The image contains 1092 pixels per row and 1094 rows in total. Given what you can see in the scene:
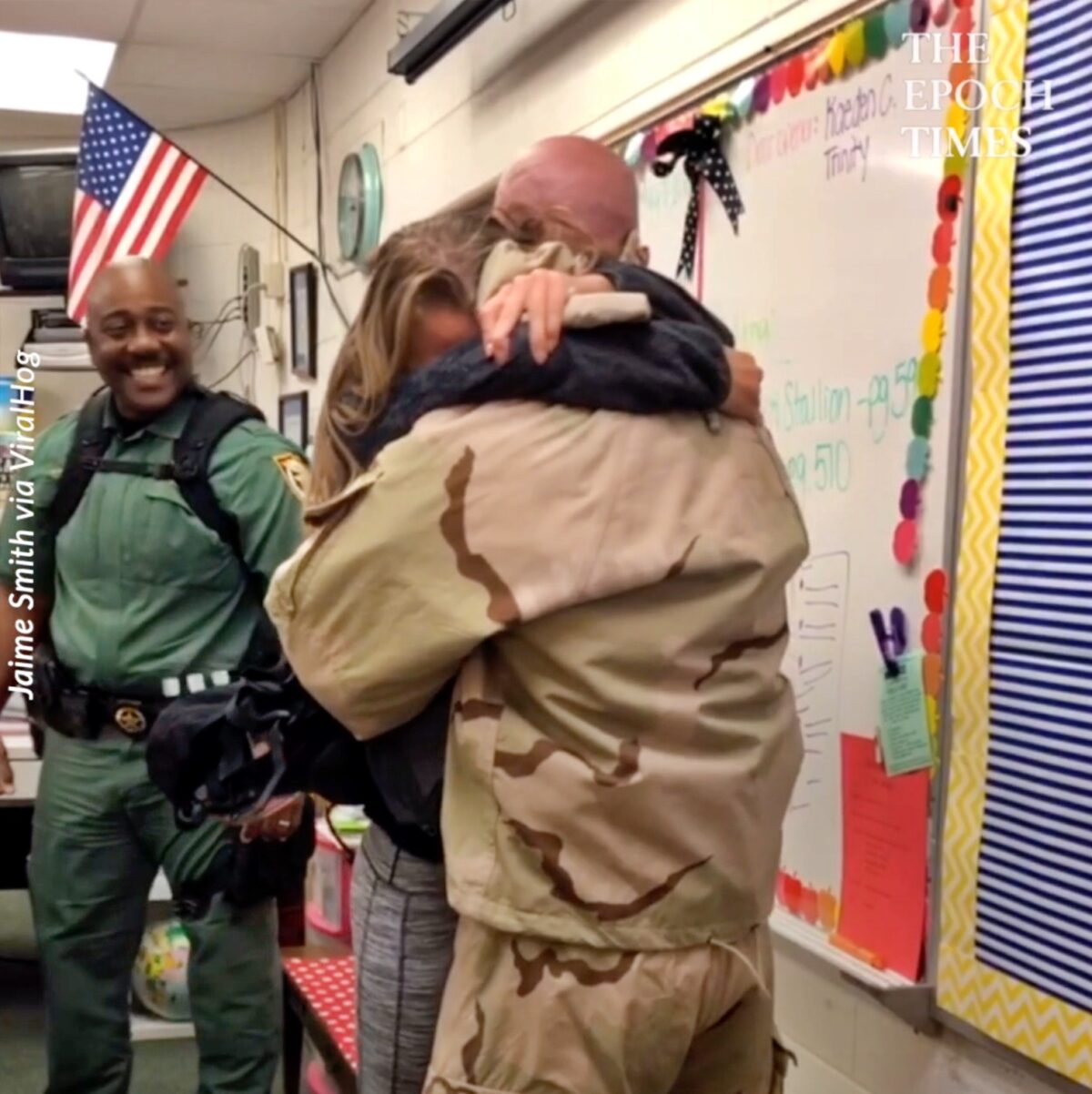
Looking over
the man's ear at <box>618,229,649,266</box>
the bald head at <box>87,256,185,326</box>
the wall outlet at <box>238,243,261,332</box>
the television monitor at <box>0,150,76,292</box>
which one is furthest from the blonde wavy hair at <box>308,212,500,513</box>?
the wall outlet at <box>238,243,261,332</box>

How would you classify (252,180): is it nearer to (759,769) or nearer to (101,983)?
(101,983)

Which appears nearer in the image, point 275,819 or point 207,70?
point 275,819

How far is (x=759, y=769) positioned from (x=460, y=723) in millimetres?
245

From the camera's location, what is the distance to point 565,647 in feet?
3.57

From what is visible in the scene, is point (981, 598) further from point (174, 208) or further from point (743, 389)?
point (174, 208)

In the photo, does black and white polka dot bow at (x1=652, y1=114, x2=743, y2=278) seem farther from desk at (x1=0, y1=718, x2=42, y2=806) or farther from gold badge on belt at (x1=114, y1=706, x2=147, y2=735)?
desk at (x1=0, y1=718, x2=42, y2=806)

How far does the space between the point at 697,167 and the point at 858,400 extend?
→ 564 mm

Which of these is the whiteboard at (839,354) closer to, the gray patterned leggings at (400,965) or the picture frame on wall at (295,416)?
the gray patterned leggings at (400,965)

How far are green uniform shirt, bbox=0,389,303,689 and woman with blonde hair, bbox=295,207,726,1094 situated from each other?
936 millimetres

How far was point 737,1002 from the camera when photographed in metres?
1.18

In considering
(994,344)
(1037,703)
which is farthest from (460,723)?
(994,344)

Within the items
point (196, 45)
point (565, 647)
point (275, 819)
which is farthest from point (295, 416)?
point (565, 647)

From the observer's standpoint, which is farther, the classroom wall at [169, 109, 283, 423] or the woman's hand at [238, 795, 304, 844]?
the classroom wall at [169, 109, 283, 423]

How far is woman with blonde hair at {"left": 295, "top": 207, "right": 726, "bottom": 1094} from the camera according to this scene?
3.65ft
